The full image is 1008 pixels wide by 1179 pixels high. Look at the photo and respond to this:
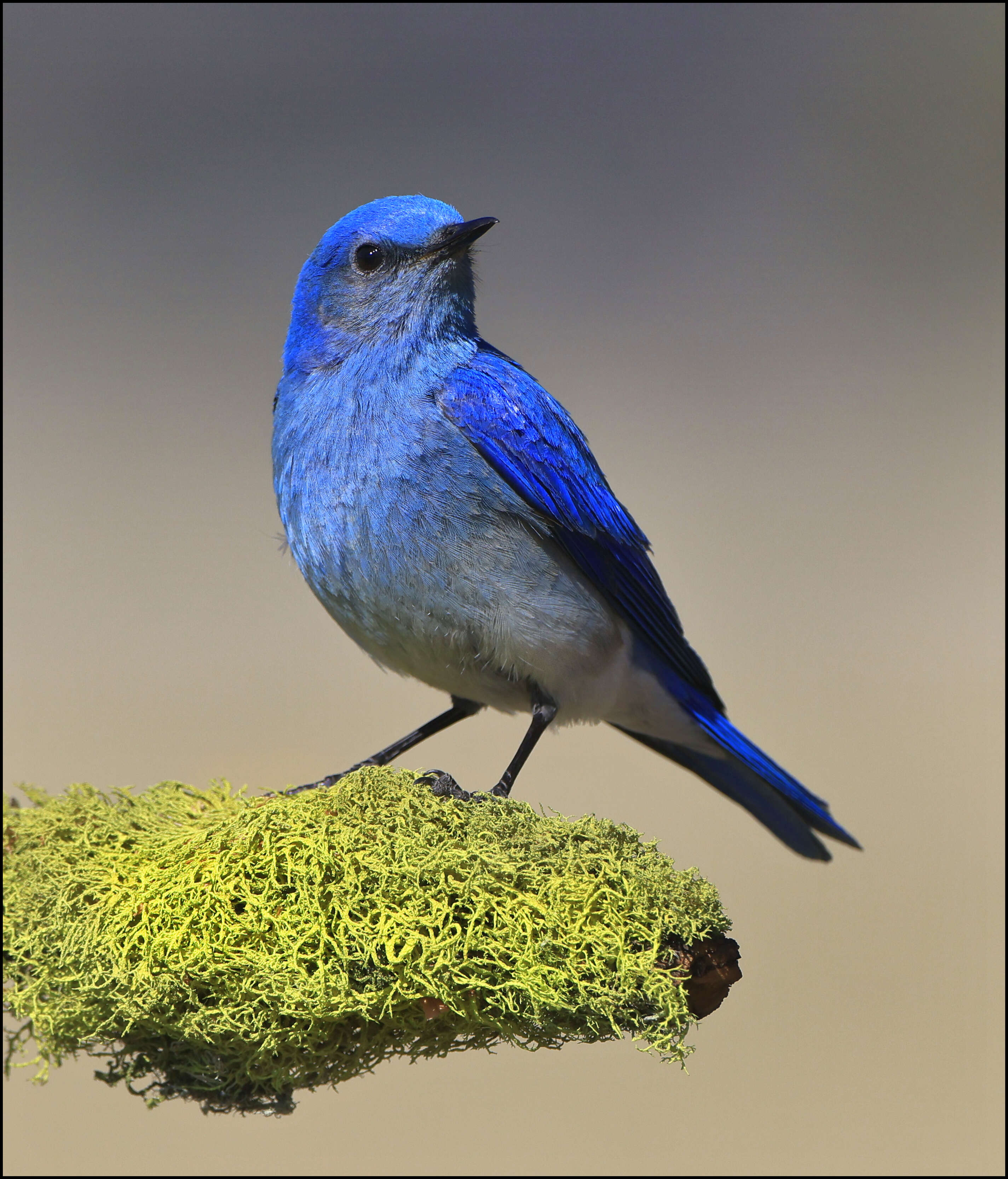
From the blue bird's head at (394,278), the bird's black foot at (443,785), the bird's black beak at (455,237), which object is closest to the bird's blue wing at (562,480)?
the blue bird's head at (394,278)

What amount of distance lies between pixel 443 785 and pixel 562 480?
33.9 inches

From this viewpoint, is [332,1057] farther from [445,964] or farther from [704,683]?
[704,683]

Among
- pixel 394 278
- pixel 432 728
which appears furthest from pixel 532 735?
pixel 394 278

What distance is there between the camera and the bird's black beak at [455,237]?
100.0 inches

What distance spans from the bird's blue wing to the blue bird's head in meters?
0.16

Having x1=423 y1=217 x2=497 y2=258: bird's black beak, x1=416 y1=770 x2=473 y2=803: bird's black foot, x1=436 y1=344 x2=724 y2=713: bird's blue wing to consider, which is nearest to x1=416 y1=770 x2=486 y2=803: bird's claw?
x1=416 y1=770 x2=473 y2=803: bird's black foot

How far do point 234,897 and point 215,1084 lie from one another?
51 cm

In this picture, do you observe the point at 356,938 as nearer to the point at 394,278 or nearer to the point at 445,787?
the point at 445,787

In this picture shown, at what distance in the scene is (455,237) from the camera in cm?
258

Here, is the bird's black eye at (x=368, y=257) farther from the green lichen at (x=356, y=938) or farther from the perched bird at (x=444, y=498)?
the green lichen at (x=356, y=938)

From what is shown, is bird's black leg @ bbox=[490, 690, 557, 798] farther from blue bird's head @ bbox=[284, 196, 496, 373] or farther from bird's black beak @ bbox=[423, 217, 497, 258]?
bird's black beak @ bbox=[423, 217, 497, 258]

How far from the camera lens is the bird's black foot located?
2.21 m

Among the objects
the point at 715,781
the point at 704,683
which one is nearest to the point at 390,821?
the point at 704,683

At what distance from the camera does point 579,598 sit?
104 inches
